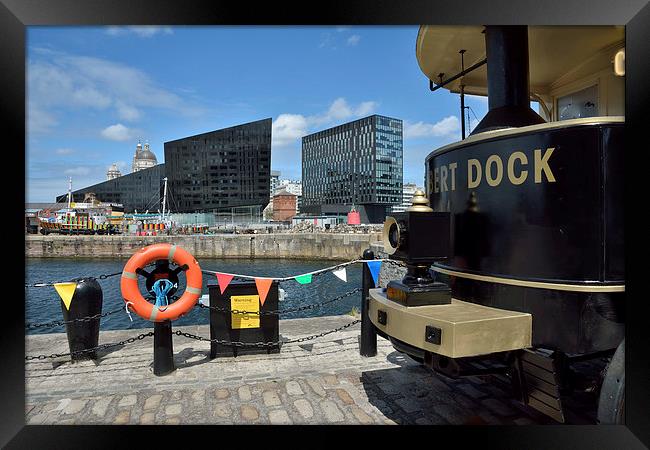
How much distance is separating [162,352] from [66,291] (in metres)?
1.78

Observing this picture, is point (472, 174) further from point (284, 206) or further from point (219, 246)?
point (284, 206)

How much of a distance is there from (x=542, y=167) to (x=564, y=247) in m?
0.61

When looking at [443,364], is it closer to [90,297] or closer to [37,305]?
[90,297]

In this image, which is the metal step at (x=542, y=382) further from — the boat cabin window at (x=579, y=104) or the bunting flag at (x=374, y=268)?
the boat cabin window at (x=579, y=104)

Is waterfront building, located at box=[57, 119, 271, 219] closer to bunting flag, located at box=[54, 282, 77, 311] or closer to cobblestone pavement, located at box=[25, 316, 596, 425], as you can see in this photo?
bunting flag, located at box=[54, 282, 77, 311]

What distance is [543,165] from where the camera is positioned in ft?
9.14

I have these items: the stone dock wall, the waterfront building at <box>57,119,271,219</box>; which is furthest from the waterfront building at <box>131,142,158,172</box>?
the stone dock wall

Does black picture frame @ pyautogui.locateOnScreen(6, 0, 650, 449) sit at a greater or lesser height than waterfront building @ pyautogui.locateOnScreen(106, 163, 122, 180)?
lesser

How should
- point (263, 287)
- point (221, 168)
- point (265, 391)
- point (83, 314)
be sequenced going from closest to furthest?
point (265, 391), point (83, 314), point (263, 287), point (221, 168)

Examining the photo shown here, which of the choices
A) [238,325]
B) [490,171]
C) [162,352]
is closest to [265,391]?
[238,325]

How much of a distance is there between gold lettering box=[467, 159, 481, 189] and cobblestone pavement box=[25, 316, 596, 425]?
1.91 metres

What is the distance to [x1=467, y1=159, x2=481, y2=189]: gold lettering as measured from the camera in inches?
127

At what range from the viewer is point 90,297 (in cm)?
Answer: 578
